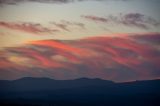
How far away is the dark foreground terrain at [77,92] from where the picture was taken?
2234 millimetres

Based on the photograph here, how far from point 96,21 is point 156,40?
47 cm

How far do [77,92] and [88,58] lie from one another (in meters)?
0.27

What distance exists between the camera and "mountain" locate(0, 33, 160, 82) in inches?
88.5

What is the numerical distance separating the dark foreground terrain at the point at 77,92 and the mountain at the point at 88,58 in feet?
0.15

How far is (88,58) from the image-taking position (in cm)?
230

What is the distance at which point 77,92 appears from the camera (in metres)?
2.30

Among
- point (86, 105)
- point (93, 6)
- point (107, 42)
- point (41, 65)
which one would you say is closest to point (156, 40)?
point (107, 42)

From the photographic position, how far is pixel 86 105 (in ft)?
7.46

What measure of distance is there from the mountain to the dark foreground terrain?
5cm

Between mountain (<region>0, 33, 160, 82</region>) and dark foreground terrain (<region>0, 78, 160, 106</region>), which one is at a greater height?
mountain (<region>0, 33, 160, 82</region>)

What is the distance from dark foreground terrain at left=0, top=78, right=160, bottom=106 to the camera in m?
2.23

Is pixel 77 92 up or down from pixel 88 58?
down

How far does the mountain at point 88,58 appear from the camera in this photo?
88.5 inches

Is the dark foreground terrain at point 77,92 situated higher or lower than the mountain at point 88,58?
lower
